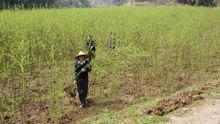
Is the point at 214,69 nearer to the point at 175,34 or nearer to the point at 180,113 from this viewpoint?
the point at 175,34

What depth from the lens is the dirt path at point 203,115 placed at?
9.20 m

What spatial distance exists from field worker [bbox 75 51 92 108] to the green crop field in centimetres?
31

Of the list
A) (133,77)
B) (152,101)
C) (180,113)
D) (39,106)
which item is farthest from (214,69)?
(39,106)

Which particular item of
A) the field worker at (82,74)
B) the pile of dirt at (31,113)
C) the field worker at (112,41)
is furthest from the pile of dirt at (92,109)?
the field worker at (112,41)

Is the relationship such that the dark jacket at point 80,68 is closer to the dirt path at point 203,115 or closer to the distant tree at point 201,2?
the dirt path at point 203,115

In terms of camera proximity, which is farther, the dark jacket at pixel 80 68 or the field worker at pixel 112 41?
the field worker at pixel 112 41

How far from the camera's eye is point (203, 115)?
9.59 metres

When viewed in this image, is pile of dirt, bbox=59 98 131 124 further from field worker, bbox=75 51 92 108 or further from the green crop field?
field worker, bbox=75 51 92 108

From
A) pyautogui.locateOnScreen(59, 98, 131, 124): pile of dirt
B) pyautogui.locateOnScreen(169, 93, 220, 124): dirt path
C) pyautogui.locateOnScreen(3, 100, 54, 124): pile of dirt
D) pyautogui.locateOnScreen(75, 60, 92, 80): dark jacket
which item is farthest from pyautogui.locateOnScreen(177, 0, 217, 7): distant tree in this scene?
pyautogui.locateOnScreen(3, 100, 54, 124): pile of dirt

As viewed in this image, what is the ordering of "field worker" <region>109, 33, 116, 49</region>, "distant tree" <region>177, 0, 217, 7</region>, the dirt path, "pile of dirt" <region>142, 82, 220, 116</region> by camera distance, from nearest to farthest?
the dirt path < "pile of dirt" <region>142, 82, 220, 116</region> < "field worker" <region>109, 33, 116, 49</region> < "distant tree" <region>177, 0, 217, 7</region>

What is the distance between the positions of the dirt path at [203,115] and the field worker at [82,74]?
228 cm

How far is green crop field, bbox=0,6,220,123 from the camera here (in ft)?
32.2

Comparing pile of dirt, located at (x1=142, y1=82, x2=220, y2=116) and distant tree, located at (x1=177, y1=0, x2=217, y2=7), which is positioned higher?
distant tree, located at (x1=177, y1=0, x2=217, y2=7)

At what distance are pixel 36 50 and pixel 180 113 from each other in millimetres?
6343
